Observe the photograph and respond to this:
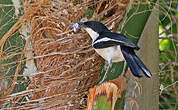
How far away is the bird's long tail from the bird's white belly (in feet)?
0.17

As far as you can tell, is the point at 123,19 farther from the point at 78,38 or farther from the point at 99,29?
the point at 78,38

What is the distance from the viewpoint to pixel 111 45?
219 centimetres

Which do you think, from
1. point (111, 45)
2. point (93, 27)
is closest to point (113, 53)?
point (111, 45)

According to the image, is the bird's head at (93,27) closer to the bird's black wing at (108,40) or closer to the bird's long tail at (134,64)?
the bird's black wing at (108,40)

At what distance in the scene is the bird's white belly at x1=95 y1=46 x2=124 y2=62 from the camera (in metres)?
2.20

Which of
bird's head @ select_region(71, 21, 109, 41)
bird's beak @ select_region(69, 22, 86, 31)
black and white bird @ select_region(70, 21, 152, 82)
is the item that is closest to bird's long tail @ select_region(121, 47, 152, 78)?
black and white bird @ select_region(70, 21, 152, 82)

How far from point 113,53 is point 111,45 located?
6cm

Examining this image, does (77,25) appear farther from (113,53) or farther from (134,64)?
(134,64)

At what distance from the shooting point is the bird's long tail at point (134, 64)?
1.85 meters

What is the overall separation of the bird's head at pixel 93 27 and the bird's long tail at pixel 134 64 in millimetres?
291

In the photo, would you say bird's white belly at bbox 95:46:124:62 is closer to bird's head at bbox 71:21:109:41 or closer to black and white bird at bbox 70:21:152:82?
black and white bird at bbox 70:21:152:82

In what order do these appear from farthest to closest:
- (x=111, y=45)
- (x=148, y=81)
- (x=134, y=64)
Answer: (x=148, y=81), (x=111, y=45), (x=134, y=64)

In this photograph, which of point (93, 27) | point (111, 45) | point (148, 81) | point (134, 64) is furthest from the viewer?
point (148, 81)

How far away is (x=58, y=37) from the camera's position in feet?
8.44
